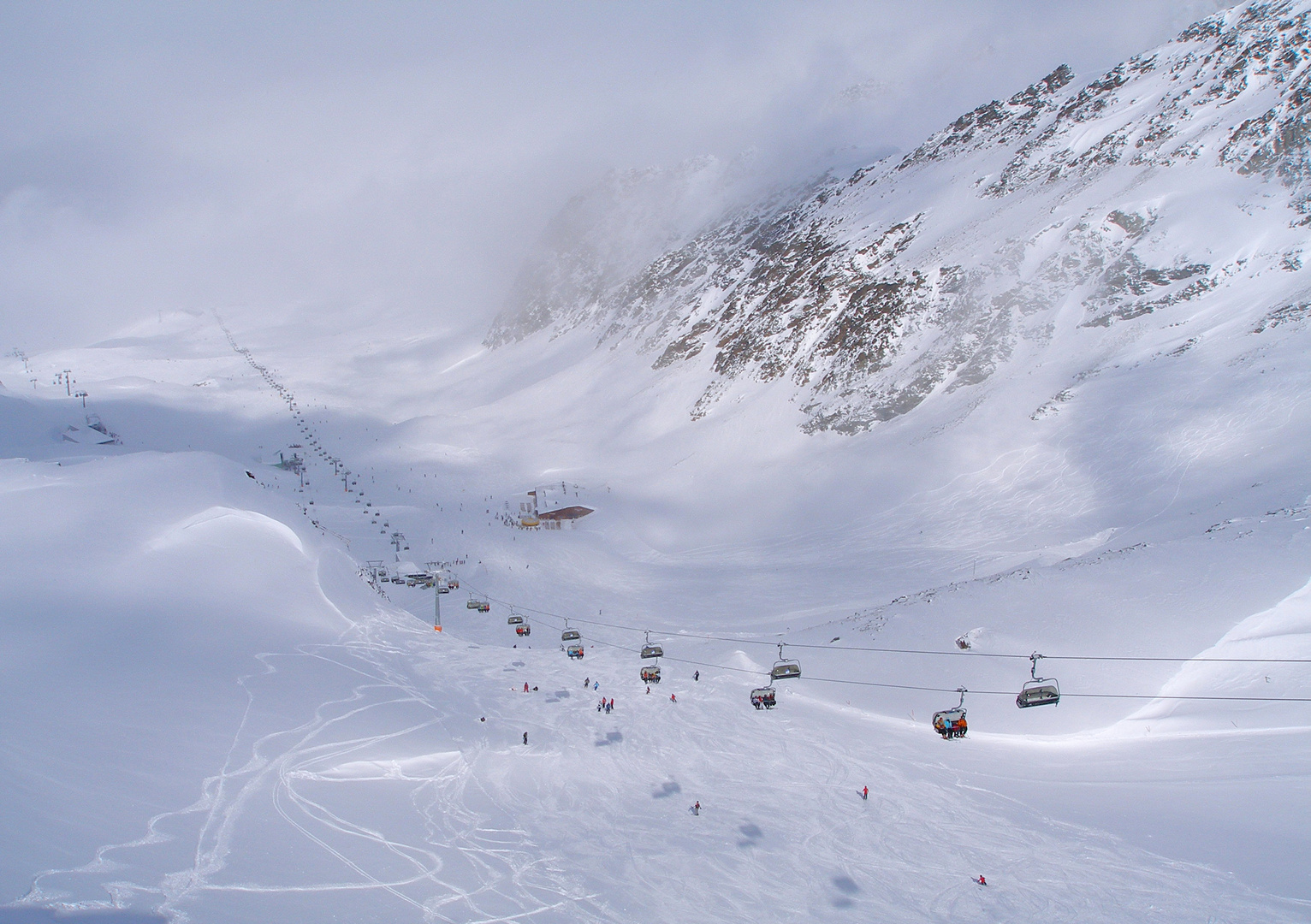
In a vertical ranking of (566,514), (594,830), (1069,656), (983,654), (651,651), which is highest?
(566,514)

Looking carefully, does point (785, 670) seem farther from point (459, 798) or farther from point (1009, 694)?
point (459, 798)

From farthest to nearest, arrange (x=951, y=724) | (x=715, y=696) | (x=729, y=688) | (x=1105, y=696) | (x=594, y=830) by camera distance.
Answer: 1. (x=729, y=688)
2. (x=715, y=696)
3. (x=1105, y=696)
4. (x=951, y=724)
5. (x=594, y=830)

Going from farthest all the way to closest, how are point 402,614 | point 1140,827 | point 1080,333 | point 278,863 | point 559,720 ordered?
point 1080,333
point 402,614
point 559,720
point 1140,827
point 278,863

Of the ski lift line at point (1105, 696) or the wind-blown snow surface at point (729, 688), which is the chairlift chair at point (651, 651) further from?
the ski lift line at point (1105, 696)

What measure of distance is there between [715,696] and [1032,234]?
210ft

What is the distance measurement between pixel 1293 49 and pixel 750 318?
57.8 meters

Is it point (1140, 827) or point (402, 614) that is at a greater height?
point (402, 614)

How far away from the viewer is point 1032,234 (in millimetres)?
71688

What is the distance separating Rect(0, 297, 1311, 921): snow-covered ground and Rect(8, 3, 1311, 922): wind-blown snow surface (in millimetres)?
131

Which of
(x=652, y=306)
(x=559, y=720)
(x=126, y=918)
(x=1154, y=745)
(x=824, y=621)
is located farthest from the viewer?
(x=652, y=306)

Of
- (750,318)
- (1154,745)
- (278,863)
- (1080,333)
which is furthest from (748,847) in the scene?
(750,318)

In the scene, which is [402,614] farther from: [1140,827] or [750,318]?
[750,318]

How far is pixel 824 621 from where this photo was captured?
33844 millimetres

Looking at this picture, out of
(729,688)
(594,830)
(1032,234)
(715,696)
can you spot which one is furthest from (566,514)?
(1032,234)
